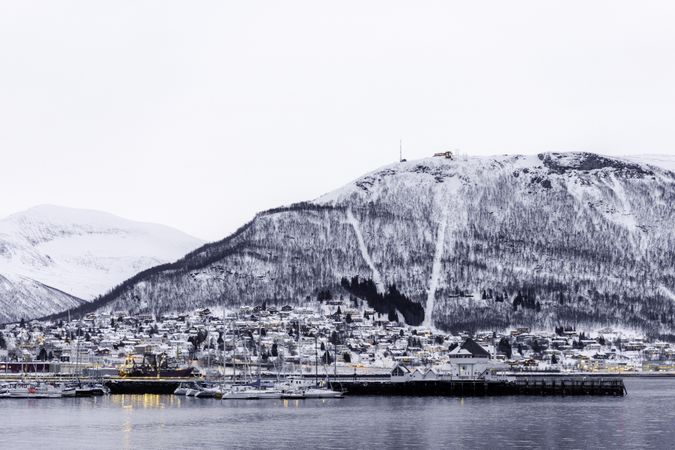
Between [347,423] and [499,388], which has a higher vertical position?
[499,388]

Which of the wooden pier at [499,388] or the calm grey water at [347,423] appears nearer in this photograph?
the calm grey water at [347,423]

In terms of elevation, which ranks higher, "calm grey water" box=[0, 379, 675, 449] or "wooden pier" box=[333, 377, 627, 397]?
"wooden pier" box=[333, 377, 627, 397]

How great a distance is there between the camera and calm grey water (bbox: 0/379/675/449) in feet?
341

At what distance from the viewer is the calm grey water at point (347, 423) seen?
103875 millimetres

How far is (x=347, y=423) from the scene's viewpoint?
410 feet

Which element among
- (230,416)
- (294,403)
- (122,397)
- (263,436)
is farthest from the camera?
(122,397)

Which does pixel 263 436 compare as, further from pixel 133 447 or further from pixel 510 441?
pixel 510 441

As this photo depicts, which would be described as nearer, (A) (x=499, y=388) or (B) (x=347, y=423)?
(B) (x=347, y=423)

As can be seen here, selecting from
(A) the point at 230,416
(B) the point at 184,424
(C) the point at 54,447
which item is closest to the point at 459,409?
(A) the point at 230,416

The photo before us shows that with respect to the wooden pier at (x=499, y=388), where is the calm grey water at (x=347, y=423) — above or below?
below

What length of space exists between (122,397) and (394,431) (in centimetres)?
9161

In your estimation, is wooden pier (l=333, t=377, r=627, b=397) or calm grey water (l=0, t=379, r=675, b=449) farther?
wooden pier (l=333, t=377, r=627, b=397)

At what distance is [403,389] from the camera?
19275cm

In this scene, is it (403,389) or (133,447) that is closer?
(133,447)
